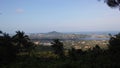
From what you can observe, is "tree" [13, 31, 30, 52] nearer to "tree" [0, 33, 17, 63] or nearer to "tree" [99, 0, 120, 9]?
"tree" [0, 33, 17, 63]

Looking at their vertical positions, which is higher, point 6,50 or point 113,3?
point 113,3

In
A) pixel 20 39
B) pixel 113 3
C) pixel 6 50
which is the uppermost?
pixel 113 3

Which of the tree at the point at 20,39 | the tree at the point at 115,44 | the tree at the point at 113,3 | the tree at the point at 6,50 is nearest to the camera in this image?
the tree at the point at 113,3

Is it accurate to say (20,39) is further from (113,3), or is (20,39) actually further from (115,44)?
(113,3)

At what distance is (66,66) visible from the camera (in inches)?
1061

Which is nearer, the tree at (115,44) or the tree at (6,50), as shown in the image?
the tree at (115,44)

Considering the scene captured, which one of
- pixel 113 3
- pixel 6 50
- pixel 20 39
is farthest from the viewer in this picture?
pixel 20 39

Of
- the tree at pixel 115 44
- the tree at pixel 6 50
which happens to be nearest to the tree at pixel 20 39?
the tree at pixel 6 50

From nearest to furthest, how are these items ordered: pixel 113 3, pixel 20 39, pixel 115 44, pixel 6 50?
pixel 113 3, pixel 115 44, pixel 6 50, pixel 20 39

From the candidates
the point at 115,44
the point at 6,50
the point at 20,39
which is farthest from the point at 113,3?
the point at 20,39

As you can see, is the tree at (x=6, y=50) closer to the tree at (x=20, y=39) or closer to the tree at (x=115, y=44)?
the tree at (x=20, y=39)

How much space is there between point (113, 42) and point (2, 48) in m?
21.8

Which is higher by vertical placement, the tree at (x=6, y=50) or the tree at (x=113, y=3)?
the tree at (x=113, y=3)

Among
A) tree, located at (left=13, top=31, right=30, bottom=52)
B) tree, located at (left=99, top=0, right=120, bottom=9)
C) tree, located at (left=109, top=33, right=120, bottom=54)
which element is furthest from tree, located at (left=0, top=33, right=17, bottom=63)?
tree, located at (left=99, top=0, right=120, bottom=9)
